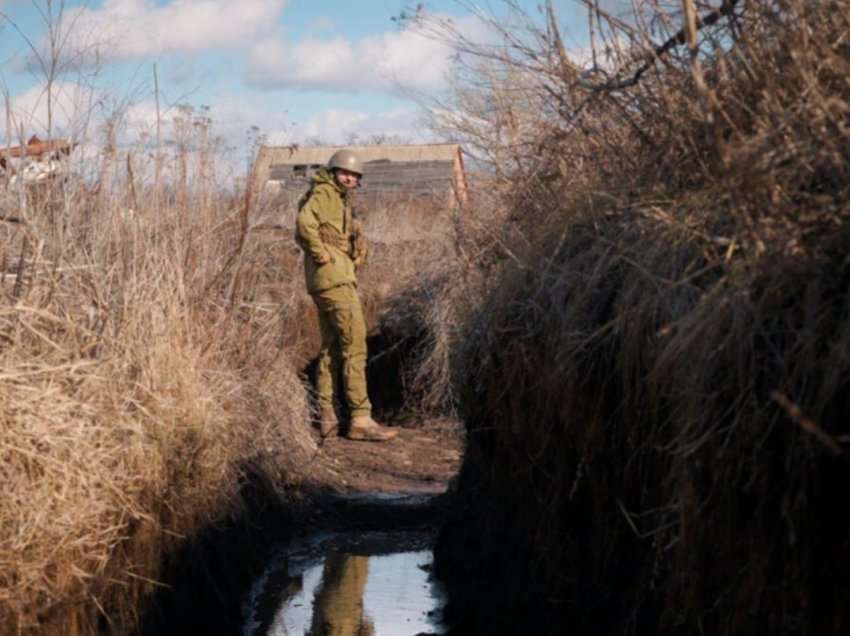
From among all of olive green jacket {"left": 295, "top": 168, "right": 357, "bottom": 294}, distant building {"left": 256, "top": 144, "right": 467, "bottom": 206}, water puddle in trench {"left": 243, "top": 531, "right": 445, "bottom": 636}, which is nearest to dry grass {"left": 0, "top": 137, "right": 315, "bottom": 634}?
water puddle in trench {"left": 243, "top": 531, "right": 445, "bottom": 636}

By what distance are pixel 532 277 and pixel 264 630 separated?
124 inches

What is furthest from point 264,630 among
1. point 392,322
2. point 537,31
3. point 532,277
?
point 392,322

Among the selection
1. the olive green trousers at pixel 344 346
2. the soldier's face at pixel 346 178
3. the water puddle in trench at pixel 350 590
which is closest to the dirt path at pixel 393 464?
the olive green trousers at pixel 344 346

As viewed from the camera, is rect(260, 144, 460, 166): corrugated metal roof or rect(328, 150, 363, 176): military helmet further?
rect(260, 144, 460, 166): corrugated metal roof

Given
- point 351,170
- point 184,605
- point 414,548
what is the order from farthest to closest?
1. point 351,170
2. point 414,548
3. point 184,605

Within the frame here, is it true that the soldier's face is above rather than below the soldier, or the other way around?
above

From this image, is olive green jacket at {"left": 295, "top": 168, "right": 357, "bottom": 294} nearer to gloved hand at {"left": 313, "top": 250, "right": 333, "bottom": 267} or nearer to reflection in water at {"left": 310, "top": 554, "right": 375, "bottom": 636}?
gloved hand at {"left": 313, "top": 250, "right": 333, "bottom": 267}

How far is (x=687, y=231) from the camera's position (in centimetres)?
506

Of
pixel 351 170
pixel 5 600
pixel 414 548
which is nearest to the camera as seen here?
pixel 5 600

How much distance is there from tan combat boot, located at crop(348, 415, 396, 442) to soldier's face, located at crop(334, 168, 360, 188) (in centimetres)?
209

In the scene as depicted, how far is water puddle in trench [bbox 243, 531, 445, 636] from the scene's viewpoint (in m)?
8.91

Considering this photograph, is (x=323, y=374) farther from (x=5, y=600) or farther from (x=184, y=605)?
(x=5, y=600)

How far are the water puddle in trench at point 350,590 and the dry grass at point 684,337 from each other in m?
1.70

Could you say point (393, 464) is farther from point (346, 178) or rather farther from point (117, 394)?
point (117, 394)
